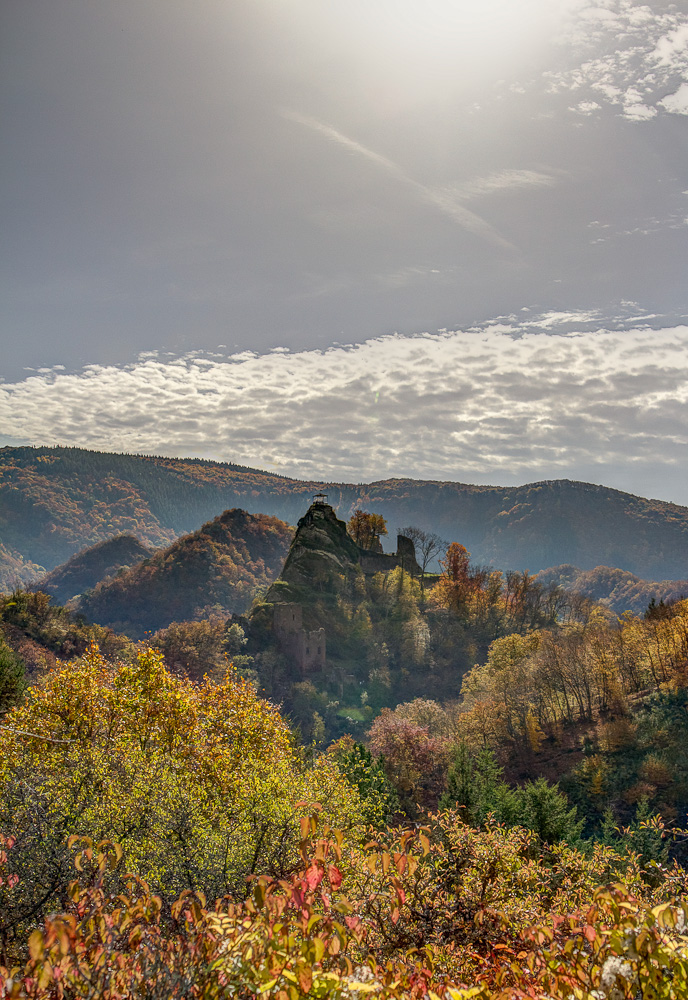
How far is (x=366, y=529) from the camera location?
109375mm

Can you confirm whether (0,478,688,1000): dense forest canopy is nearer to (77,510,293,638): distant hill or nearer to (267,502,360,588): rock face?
(267,502,360,588): rock face

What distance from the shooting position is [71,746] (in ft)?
43.4

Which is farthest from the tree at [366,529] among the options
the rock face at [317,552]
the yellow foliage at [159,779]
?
the yellow foliage at [159,779]

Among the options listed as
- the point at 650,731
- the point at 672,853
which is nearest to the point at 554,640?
the point at 650,731

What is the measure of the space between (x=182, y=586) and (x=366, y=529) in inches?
2666

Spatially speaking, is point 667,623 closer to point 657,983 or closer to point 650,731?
point 650,731

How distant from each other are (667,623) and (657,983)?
53.5m

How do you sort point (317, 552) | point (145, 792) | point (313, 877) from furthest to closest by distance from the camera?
point (317, 552) → point (145, 792) → point (313, 877)

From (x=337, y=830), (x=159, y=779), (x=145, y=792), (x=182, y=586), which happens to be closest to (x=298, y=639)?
(x=159, y=779)

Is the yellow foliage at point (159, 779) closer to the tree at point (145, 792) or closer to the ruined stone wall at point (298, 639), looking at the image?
the tree at point (145, 792)

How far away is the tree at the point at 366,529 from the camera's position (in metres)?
109

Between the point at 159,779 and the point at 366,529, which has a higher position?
the point at 366,529

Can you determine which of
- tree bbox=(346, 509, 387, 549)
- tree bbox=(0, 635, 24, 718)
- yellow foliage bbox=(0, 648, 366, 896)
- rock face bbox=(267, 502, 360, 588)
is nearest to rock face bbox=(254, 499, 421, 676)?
rock face bbox=(267, 502, 360, 588)

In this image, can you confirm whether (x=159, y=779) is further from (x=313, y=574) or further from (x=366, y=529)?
(x=366, y=529)
